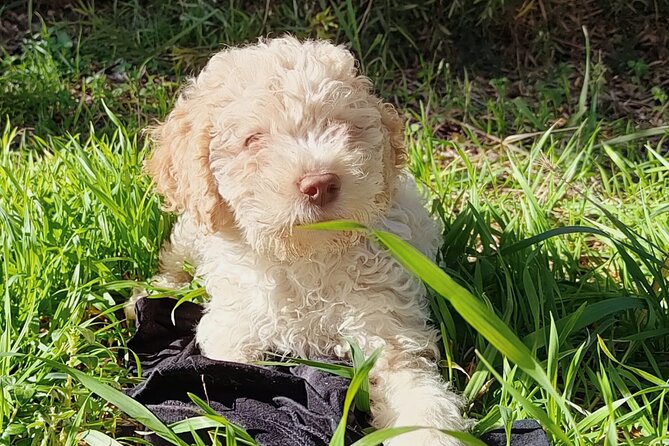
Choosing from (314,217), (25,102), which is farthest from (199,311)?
(25,102)

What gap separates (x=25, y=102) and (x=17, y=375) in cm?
341

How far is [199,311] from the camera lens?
12.0 feet

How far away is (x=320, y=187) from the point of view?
260 centimetres

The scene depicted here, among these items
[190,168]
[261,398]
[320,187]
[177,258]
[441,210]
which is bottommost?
[177,258]

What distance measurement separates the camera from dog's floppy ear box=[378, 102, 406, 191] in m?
3.04

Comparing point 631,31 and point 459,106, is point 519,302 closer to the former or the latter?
point 459,106

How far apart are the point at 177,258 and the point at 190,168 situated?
1.11 m

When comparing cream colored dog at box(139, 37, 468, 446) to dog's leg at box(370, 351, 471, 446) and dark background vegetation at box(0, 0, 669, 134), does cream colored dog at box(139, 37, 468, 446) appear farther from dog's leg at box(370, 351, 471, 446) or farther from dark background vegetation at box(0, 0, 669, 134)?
dark background vegetation at box(0, 0, 669, 134)

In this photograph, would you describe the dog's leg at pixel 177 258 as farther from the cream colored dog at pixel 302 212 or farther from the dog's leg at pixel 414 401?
the dog's leg at pixel 414 401

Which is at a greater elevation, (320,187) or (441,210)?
(320,187)

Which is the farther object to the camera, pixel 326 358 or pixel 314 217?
pixel 326 358

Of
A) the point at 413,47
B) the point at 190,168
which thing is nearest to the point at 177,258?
the point at 190,168

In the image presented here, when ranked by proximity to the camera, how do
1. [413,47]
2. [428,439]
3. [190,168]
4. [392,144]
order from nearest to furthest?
[428,439], [190,168], [392,144], [413,47]

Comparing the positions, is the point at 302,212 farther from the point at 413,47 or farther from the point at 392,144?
the point at 413,47
